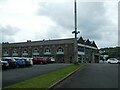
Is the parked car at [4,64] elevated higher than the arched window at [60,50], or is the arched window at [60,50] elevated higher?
the arched window at [60,50]

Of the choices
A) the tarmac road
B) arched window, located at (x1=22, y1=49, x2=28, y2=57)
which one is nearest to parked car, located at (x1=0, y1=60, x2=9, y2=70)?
the tarmac road

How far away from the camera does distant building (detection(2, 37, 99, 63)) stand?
308 ft

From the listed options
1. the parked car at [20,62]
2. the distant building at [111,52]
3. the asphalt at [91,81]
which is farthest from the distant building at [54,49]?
the asphalt at [91,81]

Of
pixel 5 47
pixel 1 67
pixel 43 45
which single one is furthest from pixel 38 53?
pixel 1 67

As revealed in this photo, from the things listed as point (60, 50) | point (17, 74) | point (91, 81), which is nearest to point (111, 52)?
point (60, 50)

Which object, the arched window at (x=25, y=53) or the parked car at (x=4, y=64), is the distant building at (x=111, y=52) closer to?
the arched window at (x=25, y=53)

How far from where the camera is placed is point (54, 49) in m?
96.5

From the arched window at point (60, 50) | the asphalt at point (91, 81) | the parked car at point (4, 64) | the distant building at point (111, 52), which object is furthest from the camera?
the distant building at point (111, 52)

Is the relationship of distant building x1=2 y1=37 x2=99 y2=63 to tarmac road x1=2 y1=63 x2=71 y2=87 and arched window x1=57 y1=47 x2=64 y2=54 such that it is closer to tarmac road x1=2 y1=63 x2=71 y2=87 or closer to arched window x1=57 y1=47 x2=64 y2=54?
arched window x1=57 y1=47 x2=64 y2=54

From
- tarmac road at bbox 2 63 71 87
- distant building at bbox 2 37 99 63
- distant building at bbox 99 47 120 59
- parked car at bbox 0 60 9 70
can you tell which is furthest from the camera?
distant building at bbox 99 47 120 59

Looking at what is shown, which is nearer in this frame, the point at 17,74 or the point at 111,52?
the point at 17,74

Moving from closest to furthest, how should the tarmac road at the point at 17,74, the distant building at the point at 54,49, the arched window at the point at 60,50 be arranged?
the tarmac road at the point at 17,74, the distant building at the point at 54,49, the arched window at the point at 60,50

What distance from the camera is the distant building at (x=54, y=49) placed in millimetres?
94000

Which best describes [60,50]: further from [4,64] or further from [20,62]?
[4,64]
